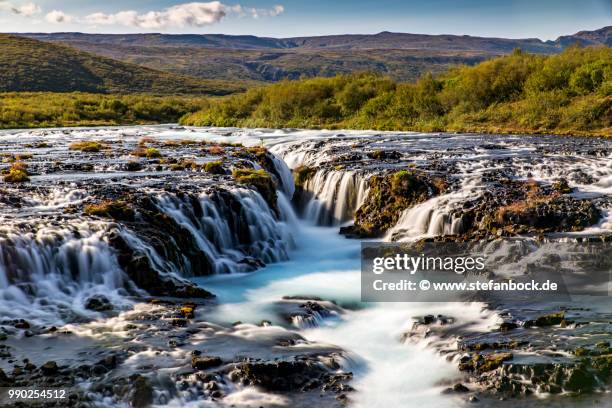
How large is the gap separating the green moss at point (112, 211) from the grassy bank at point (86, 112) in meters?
54.2

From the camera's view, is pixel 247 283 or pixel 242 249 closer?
pixel 247 283

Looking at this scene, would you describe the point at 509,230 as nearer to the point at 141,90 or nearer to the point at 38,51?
the point at 141,90

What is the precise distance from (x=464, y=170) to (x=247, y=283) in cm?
1470

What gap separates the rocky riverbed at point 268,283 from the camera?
495 inches

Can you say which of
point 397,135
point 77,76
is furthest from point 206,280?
point 77,76

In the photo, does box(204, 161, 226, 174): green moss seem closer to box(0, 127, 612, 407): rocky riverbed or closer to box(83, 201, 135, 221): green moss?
box(0, 127, 612, 407): rocky riverbed

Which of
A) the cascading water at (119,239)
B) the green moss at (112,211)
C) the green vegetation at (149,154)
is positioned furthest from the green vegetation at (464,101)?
the green moss at (112,211)

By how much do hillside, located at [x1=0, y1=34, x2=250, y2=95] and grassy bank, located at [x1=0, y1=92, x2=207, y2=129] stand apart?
1537 inches

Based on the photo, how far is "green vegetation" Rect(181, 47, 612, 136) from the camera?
2079 inches

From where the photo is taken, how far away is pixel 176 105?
326 ft

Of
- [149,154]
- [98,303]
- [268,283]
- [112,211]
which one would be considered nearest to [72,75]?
[149,154]

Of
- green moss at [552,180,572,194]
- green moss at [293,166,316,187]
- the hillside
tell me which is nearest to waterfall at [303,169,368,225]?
green moss at [293,166,316,187]

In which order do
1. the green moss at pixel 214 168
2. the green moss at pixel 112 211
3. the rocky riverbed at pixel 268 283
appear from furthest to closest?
the green moss at pixel 214 168 < the green moss at pixel 112 211 < the rocky riverbed at pixel 268 283

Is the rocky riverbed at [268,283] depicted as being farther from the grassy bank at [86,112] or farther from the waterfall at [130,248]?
the grassy bank at [86,112]
